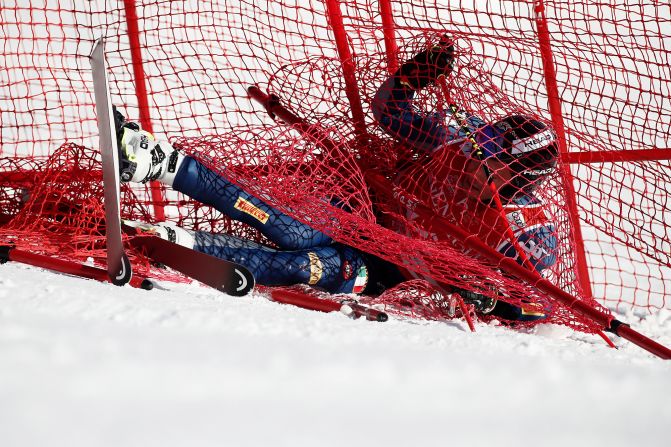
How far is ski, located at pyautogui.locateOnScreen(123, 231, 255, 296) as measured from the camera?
194 centimetres

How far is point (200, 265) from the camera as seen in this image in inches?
79.4

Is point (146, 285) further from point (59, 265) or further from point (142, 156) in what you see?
point (142, 156)

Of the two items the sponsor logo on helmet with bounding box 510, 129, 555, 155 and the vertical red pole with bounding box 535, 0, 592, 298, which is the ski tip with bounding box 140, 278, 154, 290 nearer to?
the sponsor logo on helmet with bounding box 510, 129, 555, 155

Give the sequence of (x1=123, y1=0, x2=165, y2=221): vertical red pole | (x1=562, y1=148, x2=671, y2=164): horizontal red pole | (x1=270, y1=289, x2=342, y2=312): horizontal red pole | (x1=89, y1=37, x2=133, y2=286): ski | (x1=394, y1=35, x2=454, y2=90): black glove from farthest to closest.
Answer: (x1=123, y1=0, x2=165, y2=221): vertical red pole < (x1=562, y1=148, x2=671, y2=164): horizontal red pole < (x1=394, y1=35, x2=454, y2=90): black glove < (x1=270, y1=289, x2=342, y2=312): horizontal red pole < (x1=89, y1=37, x2=133, y2=286): ski

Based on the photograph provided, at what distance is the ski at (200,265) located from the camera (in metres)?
1.94

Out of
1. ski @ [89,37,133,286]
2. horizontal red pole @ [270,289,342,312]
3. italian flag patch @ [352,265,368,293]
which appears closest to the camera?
ski @ [89,37,133,286]

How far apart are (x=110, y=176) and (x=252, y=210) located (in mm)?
601

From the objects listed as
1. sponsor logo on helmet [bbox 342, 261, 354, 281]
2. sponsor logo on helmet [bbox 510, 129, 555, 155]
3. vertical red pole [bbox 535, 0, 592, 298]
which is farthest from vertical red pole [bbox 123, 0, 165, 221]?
vertical red pole [bbox 535, 0, 592, 298]

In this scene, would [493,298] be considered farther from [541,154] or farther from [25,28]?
[25,28]

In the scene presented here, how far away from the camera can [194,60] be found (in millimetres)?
4258

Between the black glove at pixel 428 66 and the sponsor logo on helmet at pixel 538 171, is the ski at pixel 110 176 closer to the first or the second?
the black glove at pixel 428 66

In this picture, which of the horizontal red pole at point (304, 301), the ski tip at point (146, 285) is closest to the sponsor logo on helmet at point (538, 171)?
the horizontal red pole at point (304, 301)

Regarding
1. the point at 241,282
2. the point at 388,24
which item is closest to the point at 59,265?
the point at 241,282

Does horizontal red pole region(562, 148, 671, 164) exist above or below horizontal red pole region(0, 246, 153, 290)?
above
